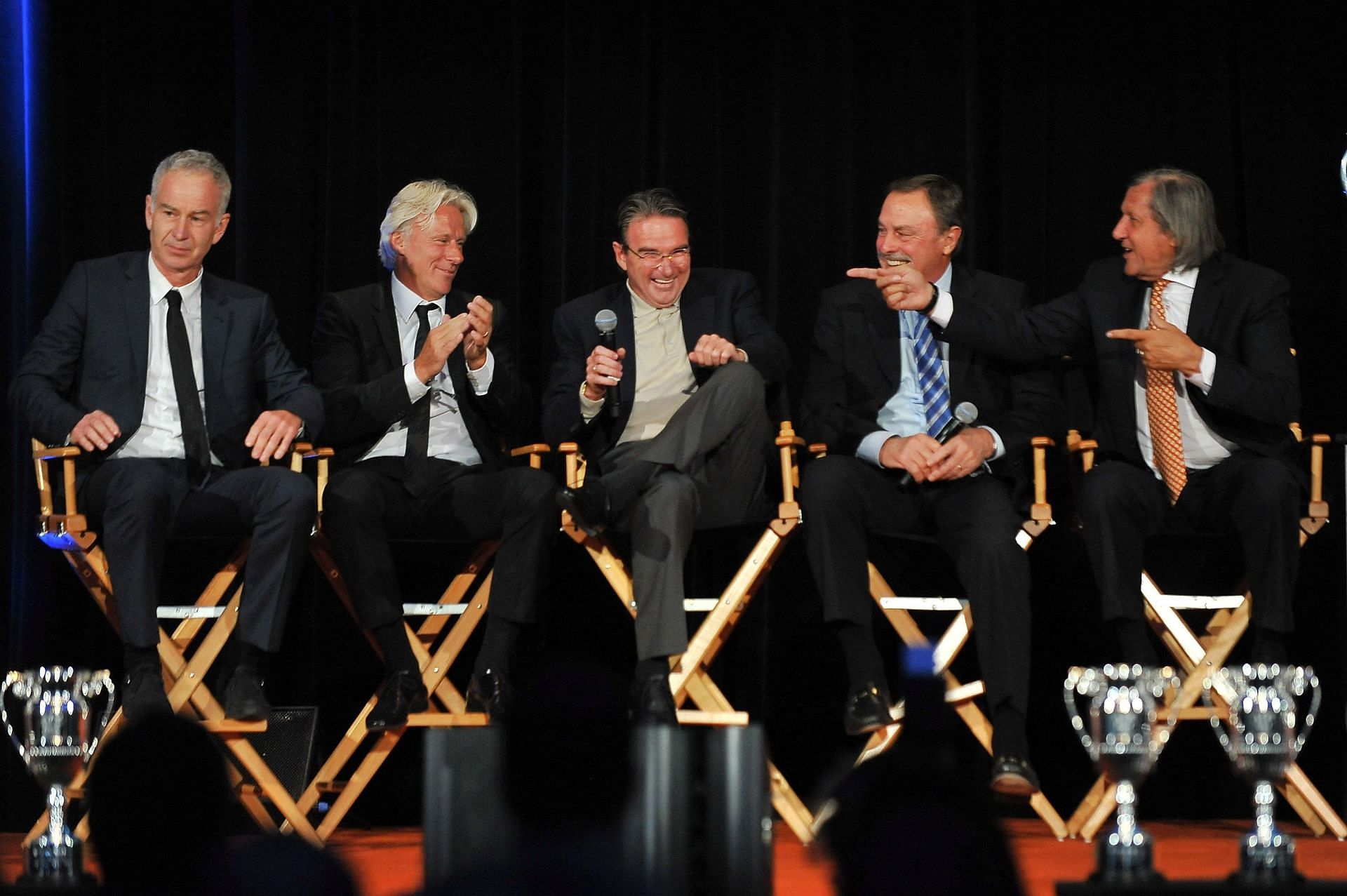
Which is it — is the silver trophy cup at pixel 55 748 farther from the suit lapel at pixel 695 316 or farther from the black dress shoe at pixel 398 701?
the suit lapel at pixel 695 316

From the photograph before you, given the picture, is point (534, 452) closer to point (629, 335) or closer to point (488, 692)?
point (629, 335)

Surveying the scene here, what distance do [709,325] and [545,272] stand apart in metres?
0.65

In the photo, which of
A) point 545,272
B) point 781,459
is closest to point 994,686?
point 781,459

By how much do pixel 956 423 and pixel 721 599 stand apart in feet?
2.38

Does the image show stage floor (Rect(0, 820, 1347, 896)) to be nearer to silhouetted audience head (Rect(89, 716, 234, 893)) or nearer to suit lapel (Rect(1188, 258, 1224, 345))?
suit lapel (Rect(1188, 258, 1224, 345))

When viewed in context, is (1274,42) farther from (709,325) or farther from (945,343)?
(709,325)

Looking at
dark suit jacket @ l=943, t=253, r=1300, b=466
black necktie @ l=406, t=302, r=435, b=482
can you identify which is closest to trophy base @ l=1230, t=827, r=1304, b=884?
dark suit jacket @ l=943, t=253, r=1300, b=466

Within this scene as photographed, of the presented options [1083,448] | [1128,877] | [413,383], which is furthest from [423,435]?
[1128,877]

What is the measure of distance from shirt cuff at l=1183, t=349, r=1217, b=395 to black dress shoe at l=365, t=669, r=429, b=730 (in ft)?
6.66

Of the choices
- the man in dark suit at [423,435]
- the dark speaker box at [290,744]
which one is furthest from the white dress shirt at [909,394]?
the dark speaker box at [290,744]

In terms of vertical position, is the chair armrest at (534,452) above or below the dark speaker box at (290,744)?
above

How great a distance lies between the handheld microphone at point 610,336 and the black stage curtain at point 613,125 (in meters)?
0.66

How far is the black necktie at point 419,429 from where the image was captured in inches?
169

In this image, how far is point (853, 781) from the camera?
4.40 feet
